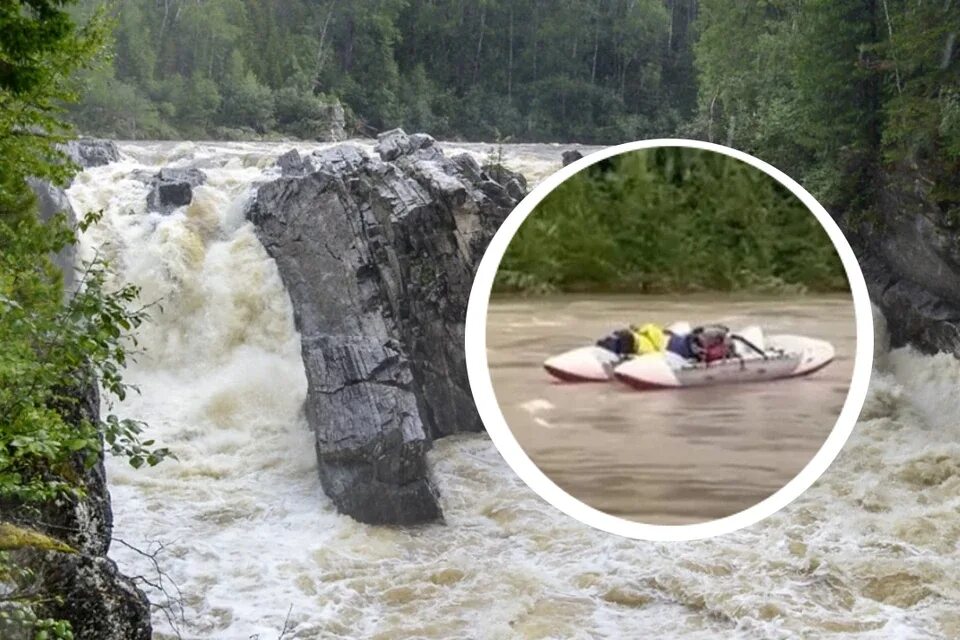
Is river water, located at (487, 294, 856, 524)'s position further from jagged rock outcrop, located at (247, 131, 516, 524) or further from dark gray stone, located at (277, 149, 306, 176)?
dark gray stone, located at (277, 149, 306, 176)

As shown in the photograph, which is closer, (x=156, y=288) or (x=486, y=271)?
(x=486, y=271)

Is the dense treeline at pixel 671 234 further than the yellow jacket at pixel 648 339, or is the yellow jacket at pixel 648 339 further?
the dense treeline at pixel 671 234

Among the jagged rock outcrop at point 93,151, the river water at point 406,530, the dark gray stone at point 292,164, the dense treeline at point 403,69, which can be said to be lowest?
the river water at point 406,530

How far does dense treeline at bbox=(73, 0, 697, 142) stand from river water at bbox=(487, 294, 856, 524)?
127 inches

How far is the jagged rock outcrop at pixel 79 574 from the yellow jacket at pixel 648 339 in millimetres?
1203

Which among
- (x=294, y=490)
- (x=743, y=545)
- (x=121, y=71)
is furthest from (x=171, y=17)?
(x=743, y=545)

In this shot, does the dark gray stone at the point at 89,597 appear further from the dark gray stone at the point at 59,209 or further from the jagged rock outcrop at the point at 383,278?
the dark gray stone at the point at 59,209

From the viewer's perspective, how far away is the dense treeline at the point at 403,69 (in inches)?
203

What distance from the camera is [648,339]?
1.83 meters

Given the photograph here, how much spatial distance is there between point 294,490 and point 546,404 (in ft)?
8.48

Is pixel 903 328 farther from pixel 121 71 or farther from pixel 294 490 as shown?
pixel 121 71

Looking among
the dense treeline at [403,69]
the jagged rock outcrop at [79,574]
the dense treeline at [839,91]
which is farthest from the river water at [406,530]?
the jagged rock outcrop at [79,574]

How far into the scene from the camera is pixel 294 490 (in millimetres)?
4457

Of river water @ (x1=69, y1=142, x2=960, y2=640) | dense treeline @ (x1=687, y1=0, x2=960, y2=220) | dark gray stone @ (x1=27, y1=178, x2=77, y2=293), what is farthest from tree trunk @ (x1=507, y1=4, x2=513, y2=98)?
dark gray stone @ (x1=27, y1=178, x2=77, y2=293)
